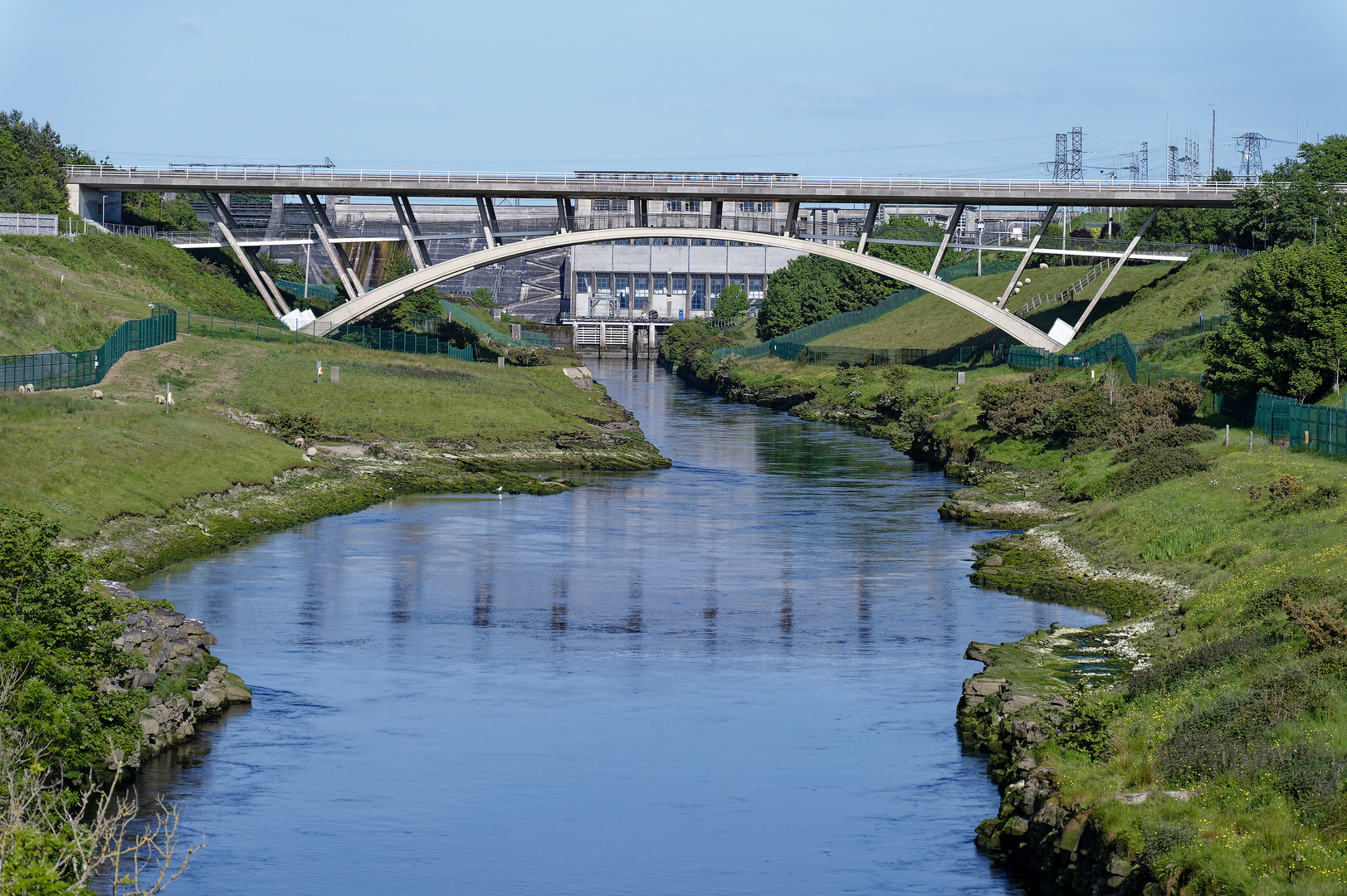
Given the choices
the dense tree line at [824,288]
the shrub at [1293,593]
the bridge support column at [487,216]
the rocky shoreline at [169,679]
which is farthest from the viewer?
the dense tree line at [824,288]

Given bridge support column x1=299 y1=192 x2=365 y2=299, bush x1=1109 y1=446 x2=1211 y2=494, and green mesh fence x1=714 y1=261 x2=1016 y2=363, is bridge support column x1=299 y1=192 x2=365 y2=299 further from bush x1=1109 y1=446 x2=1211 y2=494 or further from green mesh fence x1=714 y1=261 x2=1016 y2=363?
bush x1=1109 y1=446 x2=1211 y2=494

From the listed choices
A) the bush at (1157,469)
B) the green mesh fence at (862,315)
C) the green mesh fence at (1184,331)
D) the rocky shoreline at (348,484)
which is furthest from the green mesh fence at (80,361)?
the green mesh fence at (862,315)

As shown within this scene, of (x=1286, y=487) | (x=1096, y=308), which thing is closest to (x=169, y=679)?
(x=1286, y=487)

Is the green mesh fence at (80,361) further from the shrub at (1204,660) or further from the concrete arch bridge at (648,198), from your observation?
the shrub at (1204,660)

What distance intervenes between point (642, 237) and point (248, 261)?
108ft

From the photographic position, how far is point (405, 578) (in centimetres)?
5709

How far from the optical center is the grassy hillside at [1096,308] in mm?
112188

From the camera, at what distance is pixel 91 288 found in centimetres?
11106

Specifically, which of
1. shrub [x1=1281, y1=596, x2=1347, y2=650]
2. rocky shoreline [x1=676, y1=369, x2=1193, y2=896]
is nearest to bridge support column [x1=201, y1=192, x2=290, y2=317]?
rocky shoreline [x1=676, y1=369, x2=1193, y2=896]

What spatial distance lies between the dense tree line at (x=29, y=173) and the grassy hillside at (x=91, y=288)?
683cm

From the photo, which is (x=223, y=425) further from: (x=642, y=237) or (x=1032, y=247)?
(x=1032, y=247)

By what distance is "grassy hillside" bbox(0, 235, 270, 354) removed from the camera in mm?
93375

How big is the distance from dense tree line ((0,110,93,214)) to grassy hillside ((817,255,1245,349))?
251ft

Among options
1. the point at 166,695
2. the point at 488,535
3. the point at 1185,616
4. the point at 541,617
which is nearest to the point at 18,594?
the point at 166,695
